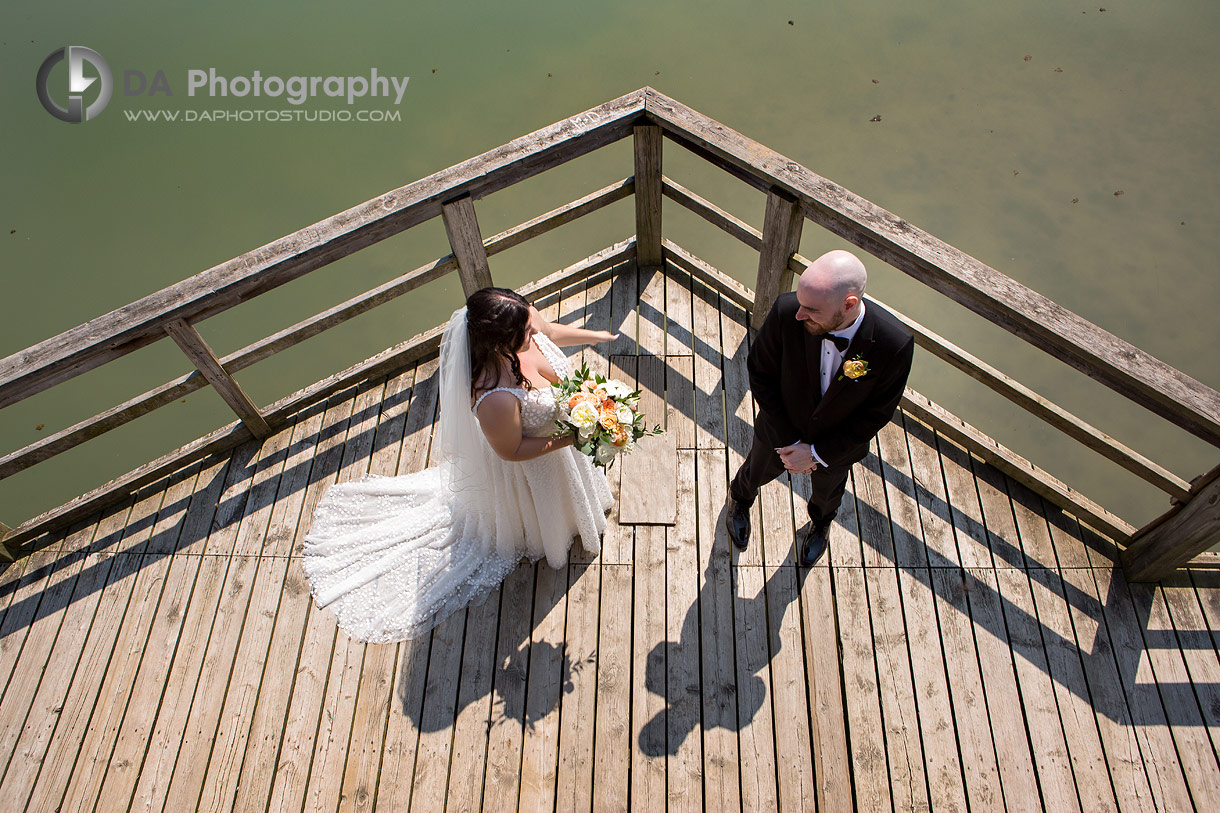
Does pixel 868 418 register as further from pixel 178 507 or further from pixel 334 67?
pixel 334 67

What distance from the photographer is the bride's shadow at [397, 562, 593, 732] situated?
3.20m

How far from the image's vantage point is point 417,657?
3.32 meters

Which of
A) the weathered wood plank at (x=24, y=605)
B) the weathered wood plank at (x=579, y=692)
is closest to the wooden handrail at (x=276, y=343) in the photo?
the weathered wood plank at (x=24, y=605)

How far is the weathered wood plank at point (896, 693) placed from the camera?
2.98 m

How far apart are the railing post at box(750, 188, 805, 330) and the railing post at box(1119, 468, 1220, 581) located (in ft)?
6.33

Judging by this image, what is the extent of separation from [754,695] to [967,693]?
2.90 feet

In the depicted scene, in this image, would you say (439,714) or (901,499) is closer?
(439,714)

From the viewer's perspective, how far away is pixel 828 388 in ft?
8.87

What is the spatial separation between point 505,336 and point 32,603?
2844mm

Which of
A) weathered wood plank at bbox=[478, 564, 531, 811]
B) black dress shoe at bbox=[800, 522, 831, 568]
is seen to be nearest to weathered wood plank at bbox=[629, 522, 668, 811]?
weathered wood plank at bbox=[478, 564, 531, 811]

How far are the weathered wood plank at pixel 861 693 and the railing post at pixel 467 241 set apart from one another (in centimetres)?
233

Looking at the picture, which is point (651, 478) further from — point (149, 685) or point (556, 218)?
point (149, 685)

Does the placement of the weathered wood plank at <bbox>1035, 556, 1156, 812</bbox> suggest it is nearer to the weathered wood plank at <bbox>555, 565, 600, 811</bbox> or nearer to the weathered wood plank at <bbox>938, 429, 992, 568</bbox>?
the weathered wood plank at <bbox>938, 429, 992, 568</bbox>

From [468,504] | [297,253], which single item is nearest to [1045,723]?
[468,504]
